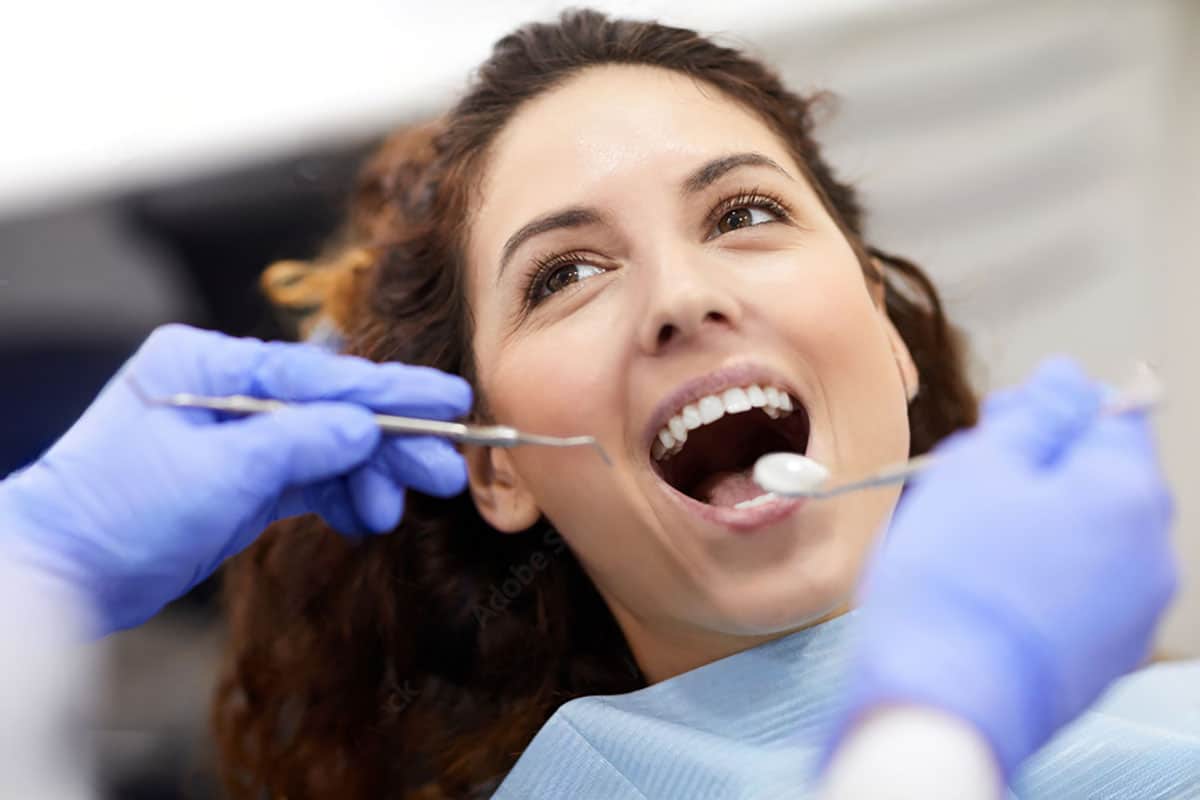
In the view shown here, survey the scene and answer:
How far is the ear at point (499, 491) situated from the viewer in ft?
4.24

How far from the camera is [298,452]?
1.08 m

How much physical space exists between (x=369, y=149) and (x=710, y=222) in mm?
981

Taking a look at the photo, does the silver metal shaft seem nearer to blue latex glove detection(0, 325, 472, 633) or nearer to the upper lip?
the upper lip

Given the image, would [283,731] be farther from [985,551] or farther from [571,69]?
[985,551]

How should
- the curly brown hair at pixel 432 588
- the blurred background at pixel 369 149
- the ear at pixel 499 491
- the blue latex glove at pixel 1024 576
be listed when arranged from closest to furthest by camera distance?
the blue latex glove at pixel 1024 576 < the ear at pixel 499 491 < the curly brown hair at pixel 432 588 < the blurred background at pixel 369 149

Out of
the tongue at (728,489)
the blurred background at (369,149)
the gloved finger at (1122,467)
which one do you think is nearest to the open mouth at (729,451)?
the tongue at (728,489)

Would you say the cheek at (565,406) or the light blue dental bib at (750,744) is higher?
the cheek at (565,406)

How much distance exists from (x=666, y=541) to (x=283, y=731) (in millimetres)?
754

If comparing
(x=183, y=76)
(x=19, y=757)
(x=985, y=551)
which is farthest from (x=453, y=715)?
(x=183, y=76)

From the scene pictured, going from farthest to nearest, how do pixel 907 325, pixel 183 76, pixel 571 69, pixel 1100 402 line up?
1. pixel 183 76
2. pixel 907 325
3. pixel 571 69
4. pixel 1100 402

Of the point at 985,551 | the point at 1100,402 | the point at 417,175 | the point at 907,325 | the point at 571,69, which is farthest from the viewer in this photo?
the point at 907,325

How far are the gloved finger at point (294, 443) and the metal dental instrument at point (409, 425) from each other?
20mm

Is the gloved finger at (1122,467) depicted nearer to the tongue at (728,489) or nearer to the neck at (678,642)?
the neck at (678,642)

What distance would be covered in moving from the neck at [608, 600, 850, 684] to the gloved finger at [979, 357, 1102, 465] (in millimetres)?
393
